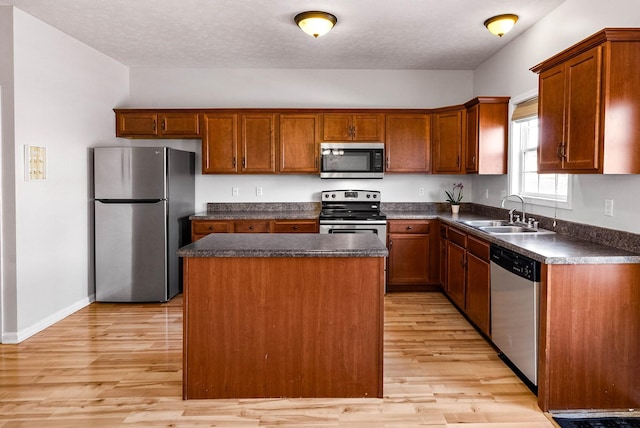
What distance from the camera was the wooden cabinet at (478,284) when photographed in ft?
11.1

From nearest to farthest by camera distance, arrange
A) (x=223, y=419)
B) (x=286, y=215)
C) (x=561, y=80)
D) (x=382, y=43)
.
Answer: (x=223, y=419) < (x=561, y=80) < (x=382, y=43) < (x=286, y=215)

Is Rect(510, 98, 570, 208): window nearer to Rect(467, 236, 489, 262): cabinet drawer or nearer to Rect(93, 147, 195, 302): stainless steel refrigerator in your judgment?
Rect(467, 236, 489, 262): cabinet drawer

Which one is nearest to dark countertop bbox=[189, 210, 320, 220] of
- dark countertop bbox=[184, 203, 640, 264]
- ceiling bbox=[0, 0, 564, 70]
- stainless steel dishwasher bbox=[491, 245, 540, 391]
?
dark countertop bbox=[184, 203, 640, 264]

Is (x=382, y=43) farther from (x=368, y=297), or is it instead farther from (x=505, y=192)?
(x=368, y=297)

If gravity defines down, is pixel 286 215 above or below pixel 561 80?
below

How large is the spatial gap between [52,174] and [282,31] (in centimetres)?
246

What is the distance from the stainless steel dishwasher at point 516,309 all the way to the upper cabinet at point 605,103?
68 cm

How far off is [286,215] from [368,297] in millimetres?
2586

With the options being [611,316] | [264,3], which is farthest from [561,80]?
[264,3]

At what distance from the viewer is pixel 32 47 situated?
3707 millimetres

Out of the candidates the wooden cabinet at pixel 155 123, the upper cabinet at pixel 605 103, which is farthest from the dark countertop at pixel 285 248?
the wooden cabinet at pixel 155 123

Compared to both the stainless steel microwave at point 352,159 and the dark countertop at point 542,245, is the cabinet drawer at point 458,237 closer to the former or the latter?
the dark countertop at point 542,245

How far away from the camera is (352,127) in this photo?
5.15 meters

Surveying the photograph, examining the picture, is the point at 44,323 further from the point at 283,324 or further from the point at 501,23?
the point at 501,23
